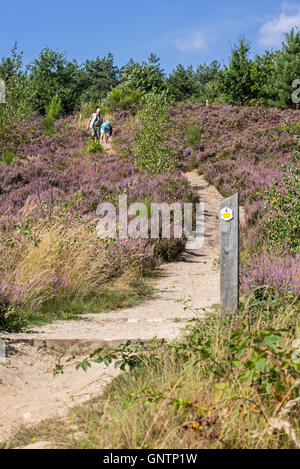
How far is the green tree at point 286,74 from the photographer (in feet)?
97.1

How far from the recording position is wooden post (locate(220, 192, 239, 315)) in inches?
204

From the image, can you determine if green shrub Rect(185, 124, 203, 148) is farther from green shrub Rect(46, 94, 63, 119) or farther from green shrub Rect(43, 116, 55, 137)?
green shrub Rect(46, 94, 63, 119)

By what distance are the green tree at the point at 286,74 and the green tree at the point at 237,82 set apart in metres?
1.89

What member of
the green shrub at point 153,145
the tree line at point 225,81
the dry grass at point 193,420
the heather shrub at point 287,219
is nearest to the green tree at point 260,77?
the tree line at point 225,81

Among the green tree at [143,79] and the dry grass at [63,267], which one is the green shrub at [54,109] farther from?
the dry grass at [63,267]

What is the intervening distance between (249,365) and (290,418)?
394 millimetres

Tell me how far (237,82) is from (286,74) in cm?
447

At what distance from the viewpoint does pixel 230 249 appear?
5227 mm

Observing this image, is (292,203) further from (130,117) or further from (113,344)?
(130,117)

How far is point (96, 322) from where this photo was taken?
6.55 m

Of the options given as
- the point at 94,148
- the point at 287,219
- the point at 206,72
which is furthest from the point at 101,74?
the point at 287,219

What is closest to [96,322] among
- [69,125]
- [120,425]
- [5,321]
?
[5,321]
